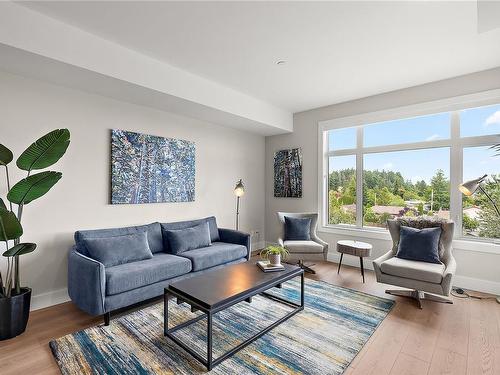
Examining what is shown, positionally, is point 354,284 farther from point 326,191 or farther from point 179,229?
point 179,229

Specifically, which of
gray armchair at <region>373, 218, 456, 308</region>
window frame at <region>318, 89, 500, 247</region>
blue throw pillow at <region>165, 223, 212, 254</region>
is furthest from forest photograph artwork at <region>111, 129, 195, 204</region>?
gray armchair at <region>373, 218, 456, 308</region>

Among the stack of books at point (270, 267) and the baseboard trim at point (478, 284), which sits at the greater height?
the stack of books at point (270, 267)

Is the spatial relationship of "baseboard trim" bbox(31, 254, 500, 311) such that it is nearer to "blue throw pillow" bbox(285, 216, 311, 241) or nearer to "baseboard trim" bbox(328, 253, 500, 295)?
"baseboard trim" bbox(328, 253, 500, 295)

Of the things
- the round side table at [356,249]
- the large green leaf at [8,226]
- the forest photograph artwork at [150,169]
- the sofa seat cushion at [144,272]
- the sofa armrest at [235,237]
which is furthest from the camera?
the sofa armrest at [235,237]

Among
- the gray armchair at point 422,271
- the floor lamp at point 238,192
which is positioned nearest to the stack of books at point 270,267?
the gray armchair at point 422,271

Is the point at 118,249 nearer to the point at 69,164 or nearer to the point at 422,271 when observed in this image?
the point at 69,164

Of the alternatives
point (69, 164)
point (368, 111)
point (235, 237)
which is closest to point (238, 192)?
point (235, 237)

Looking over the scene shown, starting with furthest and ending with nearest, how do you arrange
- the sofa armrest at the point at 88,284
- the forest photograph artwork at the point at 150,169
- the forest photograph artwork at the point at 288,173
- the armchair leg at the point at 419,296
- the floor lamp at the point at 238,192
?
1. the forest photograph artwork at the point at 288,173
2. the floor lamp at the point at 238,192
3. the forest photograph artwork at the point at 150,169
4. the armchair leg at the point at 419,296
5. the sofa armrest at the point at 88,284

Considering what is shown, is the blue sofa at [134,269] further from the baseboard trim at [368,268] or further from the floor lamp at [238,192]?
the floor lamp at [238,192]

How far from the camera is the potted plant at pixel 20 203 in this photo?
88.1 inches

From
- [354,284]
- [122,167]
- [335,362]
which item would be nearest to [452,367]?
[335,362]

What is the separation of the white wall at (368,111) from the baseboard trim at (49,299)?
144 inches

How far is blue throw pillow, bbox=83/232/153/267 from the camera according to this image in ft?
9.18

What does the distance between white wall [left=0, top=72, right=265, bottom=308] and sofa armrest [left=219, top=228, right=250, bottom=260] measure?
2.12 feet
